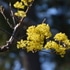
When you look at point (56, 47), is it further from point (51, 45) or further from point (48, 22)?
point (48, 22)

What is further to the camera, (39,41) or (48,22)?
(48,22)

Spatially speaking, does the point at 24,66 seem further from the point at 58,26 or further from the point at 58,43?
the point at 58,43

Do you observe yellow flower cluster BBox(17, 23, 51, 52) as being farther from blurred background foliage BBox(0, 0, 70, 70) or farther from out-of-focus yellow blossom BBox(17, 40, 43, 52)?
blurred background foliage BBox(0, 0, 70, 70)

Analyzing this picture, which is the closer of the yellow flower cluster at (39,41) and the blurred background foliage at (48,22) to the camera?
the yellow flower cluster at (39,41)

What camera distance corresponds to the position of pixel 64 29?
5.48 m

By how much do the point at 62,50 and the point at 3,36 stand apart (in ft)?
11.8

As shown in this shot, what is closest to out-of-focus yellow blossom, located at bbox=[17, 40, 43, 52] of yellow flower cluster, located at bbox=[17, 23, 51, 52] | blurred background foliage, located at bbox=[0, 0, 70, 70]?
yellow flower cluster, located at bbox=[17, 23, 51, 52]

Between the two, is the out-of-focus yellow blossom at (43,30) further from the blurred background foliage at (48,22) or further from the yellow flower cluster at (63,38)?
the blurred background foliage at (48,22)

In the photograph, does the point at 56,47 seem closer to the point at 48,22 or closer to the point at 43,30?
the point at 43,30

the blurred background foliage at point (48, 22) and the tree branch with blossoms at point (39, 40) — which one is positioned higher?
the blurred background foliage at point (48, 22)

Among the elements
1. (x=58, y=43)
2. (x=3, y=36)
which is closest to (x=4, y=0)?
(x=3, y=36)

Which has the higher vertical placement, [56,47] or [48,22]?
[48,22]

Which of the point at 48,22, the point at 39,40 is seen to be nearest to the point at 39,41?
the point at 39,40

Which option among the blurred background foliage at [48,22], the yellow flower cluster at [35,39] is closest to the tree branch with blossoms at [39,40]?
the yellow flower cluster at [35,39]
